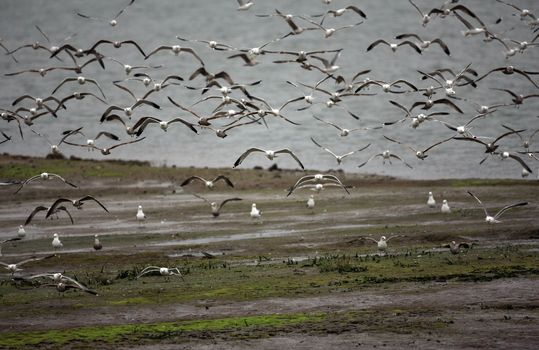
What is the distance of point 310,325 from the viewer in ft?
63.2

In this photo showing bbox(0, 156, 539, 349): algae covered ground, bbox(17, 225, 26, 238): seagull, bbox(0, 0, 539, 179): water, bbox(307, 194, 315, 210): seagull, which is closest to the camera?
bbox(0, 156, 539, 349): algae covered ground

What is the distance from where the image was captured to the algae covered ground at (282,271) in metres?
18.8

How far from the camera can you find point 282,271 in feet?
78.4

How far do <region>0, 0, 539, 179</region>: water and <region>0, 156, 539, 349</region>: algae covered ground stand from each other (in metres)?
9.09

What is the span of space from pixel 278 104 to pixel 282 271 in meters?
38.4

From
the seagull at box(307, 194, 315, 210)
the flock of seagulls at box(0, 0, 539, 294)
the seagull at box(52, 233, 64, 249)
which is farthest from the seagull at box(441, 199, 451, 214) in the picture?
the seagull at box(52, 233, 64, 249)

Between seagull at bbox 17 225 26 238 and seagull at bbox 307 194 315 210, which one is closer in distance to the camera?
seagull at bbox 17 225 26 238

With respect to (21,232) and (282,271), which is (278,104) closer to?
(21,232)

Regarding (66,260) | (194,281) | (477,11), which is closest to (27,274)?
(66,260)

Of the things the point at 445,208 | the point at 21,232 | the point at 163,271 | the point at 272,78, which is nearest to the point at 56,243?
the point at 21,232

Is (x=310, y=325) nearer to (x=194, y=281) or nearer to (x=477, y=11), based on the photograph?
(x=194, y=281)

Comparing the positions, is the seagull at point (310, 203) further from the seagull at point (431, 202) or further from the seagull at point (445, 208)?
the seagull at point (445, 208)

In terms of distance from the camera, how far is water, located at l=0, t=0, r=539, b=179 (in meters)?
49.6

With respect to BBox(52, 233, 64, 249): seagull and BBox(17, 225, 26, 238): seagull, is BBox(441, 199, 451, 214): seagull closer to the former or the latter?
BBox(52, 233, 64, 249): seagull
